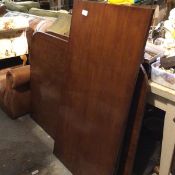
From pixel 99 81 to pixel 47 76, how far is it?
694 mm

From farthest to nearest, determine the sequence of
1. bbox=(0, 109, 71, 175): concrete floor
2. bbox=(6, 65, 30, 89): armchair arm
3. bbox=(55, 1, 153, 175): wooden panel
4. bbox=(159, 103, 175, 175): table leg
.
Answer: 1. bbox=(6, 65, 30, 89): armchair arm
2. bbox=(0, 109, 71, 175): concrete floor
3. bbox=(159, 103, 175, 175): table leg
4. bbox=(55, 1, 153, 175): wooden panel

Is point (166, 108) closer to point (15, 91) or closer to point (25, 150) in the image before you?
point (25, 150)

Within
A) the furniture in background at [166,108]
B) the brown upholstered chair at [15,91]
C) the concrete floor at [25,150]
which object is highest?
the furniture in background at [166,108]

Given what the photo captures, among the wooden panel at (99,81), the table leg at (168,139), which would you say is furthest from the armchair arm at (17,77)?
the table leg at (168,139)

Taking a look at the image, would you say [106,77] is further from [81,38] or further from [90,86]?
[81,38]

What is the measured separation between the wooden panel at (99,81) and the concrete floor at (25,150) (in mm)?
177

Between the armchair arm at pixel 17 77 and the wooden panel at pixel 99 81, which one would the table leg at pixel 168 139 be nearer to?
the wooden panel at pixel 99 81

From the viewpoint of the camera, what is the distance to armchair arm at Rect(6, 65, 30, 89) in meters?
2.10

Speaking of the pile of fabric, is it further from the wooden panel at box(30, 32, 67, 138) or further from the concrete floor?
the concrete floor

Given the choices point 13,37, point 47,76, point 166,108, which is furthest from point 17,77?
point 166,108

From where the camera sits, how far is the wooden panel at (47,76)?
183 cm

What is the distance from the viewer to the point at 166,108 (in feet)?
4.36

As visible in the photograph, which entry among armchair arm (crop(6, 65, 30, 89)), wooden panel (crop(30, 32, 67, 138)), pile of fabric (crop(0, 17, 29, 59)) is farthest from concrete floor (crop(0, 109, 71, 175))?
pile of fabric (crop(0, 17, 29, 59))

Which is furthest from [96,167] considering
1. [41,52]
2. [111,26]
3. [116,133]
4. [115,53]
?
[41,52]
